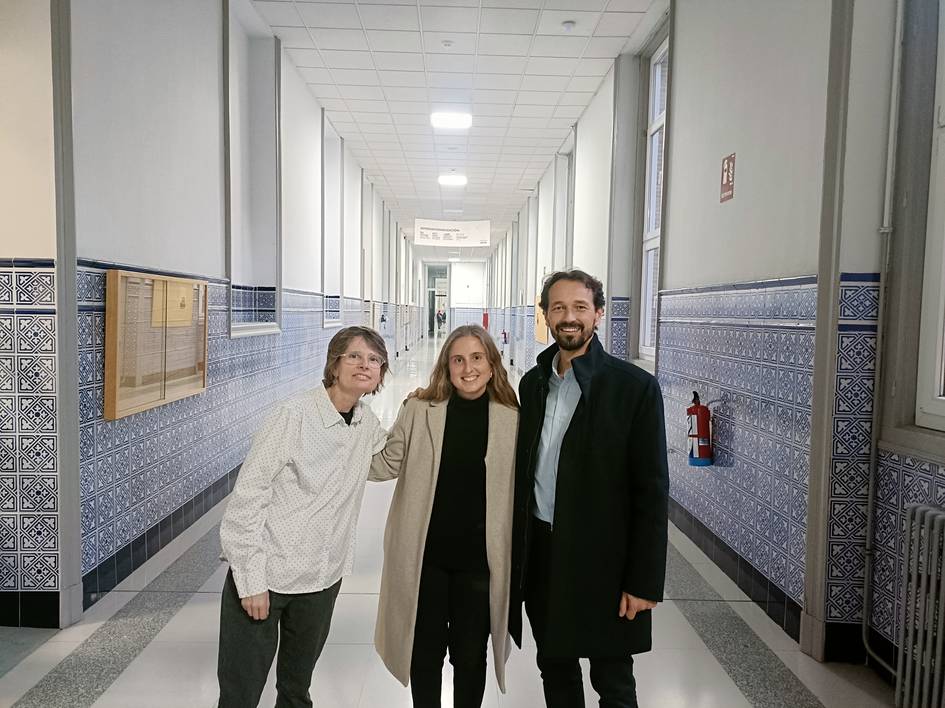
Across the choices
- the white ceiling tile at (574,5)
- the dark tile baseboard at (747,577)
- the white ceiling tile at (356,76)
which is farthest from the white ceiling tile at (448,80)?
the dark tile baseboard at (747,577)

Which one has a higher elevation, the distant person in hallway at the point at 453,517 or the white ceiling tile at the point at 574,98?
the white ceiling tile at the point at 574,98

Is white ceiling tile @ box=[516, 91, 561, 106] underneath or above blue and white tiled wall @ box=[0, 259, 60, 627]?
above

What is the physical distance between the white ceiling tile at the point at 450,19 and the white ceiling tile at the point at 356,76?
1.38 meters

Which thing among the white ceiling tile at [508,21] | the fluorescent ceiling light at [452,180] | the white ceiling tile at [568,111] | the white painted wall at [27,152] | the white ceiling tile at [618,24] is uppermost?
the white ceiling tile at [508,21]

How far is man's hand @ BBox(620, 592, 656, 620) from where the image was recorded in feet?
6.32

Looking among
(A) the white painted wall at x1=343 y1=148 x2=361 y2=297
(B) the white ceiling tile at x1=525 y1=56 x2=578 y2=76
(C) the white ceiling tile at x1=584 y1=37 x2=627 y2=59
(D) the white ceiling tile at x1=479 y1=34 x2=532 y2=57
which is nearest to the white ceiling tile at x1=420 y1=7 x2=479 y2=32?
(D) the white ceiling tile at x1=479 y1=34 x2=532 y2=57

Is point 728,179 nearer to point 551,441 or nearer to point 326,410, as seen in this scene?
point 551,441

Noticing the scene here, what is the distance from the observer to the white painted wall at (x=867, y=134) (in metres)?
2.80

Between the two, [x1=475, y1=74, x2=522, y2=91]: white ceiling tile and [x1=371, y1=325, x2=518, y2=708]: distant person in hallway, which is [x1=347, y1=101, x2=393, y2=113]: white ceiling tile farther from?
[x1=371, y1=325, x2=518, y2=708]: distant person in hallway

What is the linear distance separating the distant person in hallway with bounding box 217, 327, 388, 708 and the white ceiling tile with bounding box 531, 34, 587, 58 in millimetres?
5158

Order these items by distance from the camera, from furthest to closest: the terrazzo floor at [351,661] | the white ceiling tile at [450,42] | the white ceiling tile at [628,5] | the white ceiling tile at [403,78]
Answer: the white ceiling tile at [403,78] < the white ceiling tile at [450,42] < the white ceiling tile at [628,5] < the terrazzo floor at [351,661]

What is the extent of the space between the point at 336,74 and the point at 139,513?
5127mm

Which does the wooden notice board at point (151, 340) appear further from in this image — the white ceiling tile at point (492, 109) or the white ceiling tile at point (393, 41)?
the white ceiling tile at point (492, 109)

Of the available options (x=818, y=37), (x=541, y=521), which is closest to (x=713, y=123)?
(x=818, y=37)
